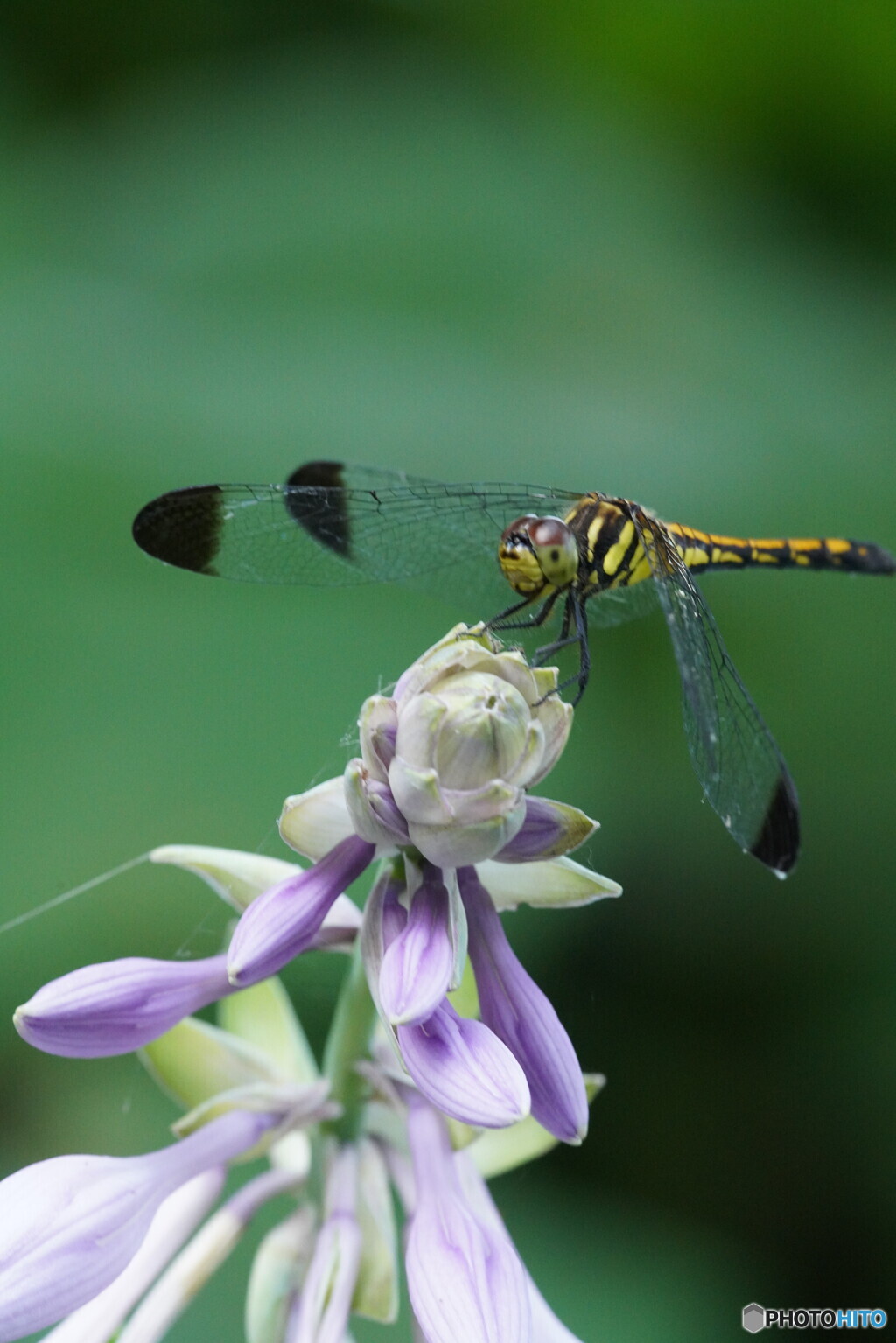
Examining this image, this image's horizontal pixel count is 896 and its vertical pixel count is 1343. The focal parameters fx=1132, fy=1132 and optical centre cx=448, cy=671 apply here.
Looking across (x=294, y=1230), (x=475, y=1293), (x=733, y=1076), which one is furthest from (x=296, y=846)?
(x=733, y=1076)

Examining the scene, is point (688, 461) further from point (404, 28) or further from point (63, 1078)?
point (63, 1078)

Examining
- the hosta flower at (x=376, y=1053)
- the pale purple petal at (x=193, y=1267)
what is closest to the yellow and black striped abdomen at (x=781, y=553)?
the hosta flower at (x=376, y=1053)

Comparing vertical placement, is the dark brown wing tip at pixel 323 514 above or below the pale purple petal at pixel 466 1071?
above

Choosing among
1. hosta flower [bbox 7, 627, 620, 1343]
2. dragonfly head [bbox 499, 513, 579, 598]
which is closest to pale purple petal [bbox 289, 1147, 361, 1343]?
hosta flower [bbox 7, 627, 620, 1343]

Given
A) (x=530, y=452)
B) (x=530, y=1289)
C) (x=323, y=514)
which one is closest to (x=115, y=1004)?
(x=530, y=1289)

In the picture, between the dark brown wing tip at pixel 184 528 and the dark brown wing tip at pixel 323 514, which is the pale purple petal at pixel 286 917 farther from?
the dark brown wing tip at pixel 323 514

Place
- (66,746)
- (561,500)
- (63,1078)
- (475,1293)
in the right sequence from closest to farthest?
1. (475,1293)
2. (561,500)
3. (63,1078)
4. (66,746)
